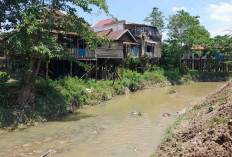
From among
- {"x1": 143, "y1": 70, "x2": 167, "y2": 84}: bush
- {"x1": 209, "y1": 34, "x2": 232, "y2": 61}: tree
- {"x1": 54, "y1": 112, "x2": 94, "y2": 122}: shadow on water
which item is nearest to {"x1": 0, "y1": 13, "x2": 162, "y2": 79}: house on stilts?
{"x1": 54, "y1": 112, "x2": 94, "y2": 122}: shadow on water

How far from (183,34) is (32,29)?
26.1 m

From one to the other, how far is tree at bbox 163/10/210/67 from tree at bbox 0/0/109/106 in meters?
21.5

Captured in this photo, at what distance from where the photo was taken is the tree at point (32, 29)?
11.2 m

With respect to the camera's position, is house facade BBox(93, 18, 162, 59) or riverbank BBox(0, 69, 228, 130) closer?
riverbank BBox(0, 69, 228, 130)

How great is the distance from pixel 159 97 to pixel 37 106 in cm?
1203

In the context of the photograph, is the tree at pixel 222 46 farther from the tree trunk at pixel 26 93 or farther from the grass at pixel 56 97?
the tree trunk at pixel 26 93

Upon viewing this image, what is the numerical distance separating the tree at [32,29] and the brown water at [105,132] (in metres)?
2.89

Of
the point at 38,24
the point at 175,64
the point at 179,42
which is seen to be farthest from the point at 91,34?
the point at 175,64

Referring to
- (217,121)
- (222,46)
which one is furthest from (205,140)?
(222,46)

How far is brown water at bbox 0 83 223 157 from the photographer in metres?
8.87

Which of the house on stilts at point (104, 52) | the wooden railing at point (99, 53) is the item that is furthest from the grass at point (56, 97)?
the wooden railing at point (99, 53)

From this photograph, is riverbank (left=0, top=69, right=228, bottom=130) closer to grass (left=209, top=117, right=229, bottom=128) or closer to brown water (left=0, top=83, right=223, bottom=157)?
brown water (left=0, top=83, right=223, bottom=157)

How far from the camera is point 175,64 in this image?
36.4 metres

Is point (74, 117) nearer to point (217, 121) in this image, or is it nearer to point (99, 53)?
point (217, 121)
